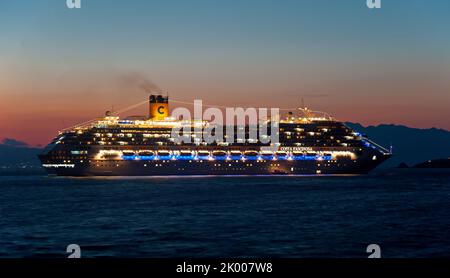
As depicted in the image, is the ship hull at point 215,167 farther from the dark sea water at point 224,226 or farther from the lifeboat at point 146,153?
the dark sea water at point 224,226

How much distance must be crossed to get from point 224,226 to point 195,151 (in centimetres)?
5812

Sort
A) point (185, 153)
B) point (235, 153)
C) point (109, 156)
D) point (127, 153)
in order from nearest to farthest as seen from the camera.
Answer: point (109, 156), point (127, 153), point (185, 153), point (235, 153)

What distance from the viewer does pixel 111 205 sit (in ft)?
132

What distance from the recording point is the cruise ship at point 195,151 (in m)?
83.6

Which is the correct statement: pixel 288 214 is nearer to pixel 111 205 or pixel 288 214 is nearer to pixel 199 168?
pixel 111 205

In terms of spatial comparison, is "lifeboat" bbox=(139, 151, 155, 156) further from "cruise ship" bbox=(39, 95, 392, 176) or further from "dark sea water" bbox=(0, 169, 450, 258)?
"dark sea water" bbox=(0, 169, 450, 258)

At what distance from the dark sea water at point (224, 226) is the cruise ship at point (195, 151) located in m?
36.9

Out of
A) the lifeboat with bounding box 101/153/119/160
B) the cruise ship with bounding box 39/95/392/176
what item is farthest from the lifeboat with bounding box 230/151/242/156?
the lifeboat with bounding box 101/153/119/160

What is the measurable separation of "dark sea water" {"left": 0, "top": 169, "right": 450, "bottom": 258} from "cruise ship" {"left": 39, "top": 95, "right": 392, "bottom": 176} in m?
36.9

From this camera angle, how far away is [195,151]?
3410 inches

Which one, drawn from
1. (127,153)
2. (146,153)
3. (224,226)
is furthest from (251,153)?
(224,226)

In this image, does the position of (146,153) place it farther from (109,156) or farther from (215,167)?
(215,167)
